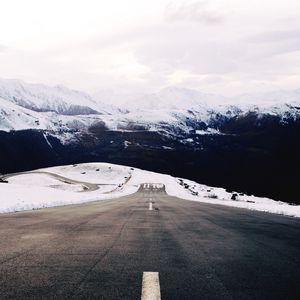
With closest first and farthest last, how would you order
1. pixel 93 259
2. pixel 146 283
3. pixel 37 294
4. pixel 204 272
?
pixel 37 294, pixel 146 283, pixel 204 272, pixel 93 259

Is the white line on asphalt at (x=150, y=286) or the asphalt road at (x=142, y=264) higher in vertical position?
the white line on asphalt at (x=150, y=286)

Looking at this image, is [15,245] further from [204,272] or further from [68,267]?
[204,272]

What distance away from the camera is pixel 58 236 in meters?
10.3

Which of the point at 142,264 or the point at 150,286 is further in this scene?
the point at 142,264

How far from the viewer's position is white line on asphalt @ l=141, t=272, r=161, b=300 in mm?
5189

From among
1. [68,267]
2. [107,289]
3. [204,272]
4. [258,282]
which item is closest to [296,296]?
[258,282]

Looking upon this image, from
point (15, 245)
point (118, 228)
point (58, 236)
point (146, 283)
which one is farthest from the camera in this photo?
point (118, 228)

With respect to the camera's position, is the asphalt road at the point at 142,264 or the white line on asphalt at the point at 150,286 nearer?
the white line on asphalt at the point at 150,286

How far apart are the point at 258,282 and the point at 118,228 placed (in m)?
7.13

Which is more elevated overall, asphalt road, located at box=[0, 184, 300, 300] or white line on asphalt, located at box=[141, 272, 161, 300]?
white line on asphalt, located at box=[141, 272, 161, 300]

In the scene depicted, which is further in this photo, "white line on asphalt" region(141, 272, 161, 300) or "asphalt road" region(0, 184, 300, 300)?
"asphalt road" region(0, 184, 300, 300)

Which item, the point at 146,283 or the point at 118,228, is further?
the point at 118,228

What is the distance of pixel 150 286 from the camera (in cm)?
568

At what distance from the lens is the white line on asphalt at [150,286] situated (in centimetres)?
A: 519
